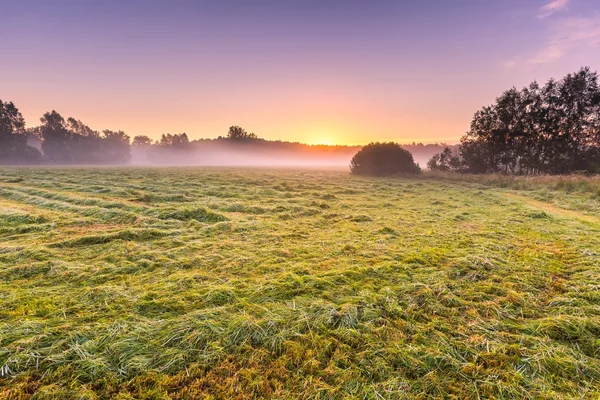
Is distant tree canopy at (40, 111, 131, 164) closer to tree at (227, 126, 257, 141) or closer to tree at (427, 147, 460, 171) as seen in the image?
tree at (227, 126, 257, 141)

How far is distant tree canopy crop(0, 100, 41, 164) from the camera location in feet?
195

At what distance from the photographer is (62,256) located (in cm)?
511

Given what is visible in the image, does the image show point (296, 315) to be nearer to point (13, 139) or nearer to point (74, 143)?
point (13, 139)

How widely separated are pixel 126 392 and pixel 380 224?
7519mm

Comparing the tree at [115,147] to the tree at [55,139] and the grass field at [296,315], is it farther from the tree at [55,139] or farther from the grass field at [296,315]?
the grass field at [296,315]

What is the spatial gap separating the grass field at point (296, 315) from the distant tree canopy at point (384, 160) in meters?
28.4

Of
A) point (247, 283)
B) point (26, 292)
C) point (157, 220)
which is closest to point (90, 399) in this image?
point (247, 283)

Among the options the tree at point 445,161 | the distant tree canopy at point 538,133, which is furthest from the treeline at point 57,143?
the distant tree canopy at point 538,133

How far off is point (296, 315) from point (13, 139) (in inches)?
3633

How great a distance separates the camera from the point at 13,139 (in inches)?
2406

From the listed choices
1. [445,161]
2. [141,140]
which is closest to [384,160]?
[445,161]

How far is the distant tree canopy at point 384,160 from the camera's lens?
3400 centimetres

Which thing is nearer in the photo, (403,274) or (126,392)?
(126,392)

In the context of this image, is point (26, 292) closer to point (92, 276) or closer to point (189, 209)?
point (92, 276)
